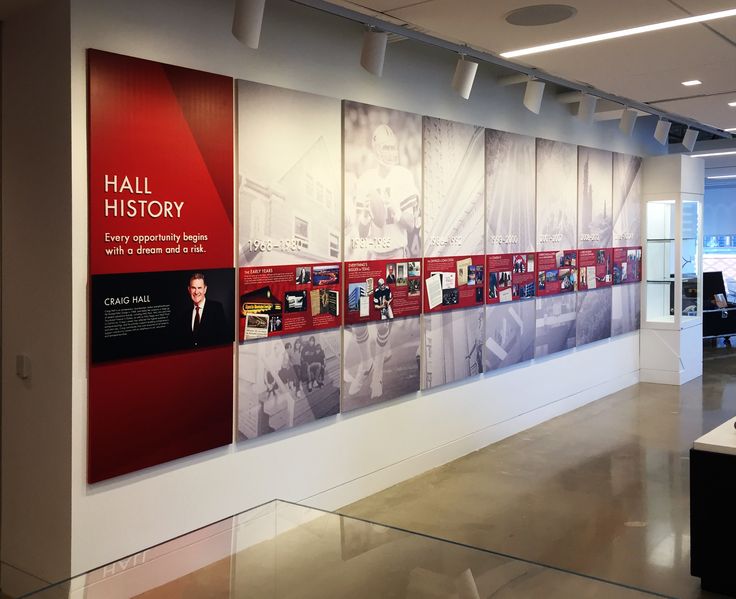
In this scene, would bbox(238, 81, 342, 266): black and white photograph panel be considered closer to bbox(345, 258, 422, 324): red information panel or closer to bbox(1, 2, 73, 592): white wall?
bbox(345, 258, 422, 324): red information panel

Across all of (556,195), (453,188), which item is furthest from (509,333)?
(556,195)

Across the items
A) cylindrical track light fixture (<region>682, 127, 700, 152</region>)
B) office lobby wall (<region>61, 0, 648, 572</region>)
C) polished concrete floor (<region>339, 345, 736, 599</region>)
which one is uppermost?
cylindrical track light fixture (<region>682, 127, 700, 152</region>)

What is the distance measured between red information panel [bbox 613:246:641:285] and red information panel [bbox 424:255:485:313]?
3238 mm

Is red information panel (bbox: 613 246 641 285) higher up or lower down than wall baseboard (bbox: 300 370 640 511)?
higher up

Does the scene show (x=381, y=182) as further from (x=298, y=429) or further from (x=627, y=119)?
(x=627, y=119)

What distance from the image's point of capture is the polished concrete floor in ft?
15.1

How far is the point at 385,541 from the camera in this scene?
234cm

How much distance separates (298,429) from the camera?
5.13 meters

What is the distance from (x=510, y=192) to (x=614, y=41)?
2.58m

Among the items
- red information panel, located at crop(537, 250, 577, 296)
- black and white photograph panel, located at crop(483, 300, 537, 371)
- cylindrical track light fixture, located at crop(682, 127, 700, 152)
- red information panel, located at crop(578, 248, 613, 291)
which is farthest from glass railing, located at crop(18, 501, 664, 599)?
cylindrical track light fixture, located at crop(682, 127, 700, 152)

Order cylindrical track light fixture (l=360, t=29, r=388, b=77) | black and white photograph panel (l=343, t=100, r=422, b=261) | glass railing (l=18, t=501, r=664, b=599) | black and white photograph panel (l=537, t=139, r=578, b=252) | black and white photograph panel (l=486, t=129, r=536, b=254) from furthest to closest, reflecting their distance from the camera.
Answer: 1. black and white photograph panel (l=537, t=139, r=578, b=252)
2. black and white photograph panel (l=486, t=129, r=536, b=254)
3. black and white photograph panel (l=343, t=100, r=422, b=261)
4. cylindrical track light fixture (l=360, t=29, r=388, b=77)
5. glass railing (l=18, t=501, r=664, b=599)

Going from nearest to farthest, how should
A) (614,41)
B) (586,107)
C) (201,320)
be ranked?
(201,320) < (614,41) < (586,107)

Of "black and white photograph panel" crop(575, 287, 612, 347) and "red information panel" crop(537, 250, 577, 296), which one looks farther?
"black and white photograph panel" crop(575, 287, 612, 347)

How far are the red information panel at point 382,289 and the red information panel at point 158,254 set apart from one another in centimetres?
114
